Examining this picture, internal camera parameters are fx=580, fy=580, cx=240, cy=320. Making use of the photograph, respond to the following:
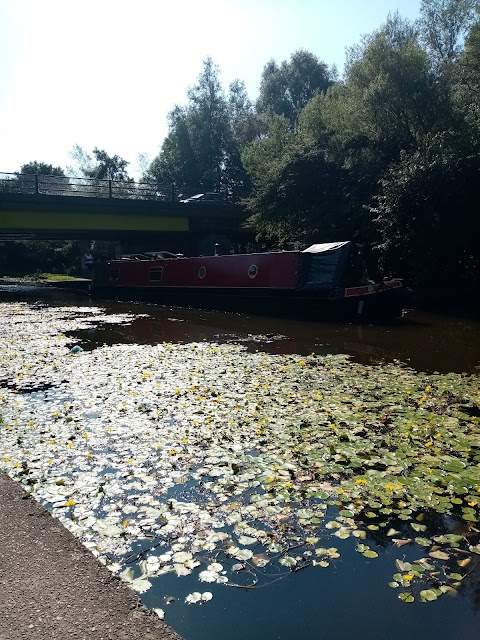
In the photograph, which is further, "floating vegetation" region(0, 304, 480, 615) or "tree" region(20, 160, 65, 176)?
"tree" region(20, 160, 65, 176)

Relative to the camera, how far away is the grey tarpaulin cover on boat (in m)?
14.9

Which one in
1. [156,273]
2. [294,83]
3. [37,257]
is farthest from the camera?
[37,257]

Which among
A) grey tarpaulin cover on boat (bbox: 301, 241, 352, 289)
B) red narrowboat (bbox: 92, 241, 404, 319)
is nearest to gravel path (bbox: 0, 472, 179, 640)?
red narrowboat (bbox: 92, 241, 404, 319)

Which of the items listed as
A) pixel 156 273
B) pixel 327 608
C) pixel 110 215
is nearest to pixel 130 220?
pixel 110 215

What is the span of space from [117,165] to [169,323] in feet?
159

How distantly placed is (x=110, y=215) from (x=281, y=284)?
528 inches

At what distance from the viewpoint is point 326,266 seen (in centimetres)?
1509

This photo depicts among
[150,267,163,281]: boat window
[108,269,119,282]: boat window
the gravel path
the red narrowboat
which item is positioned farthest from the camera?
[108,269,119,282]: boat window

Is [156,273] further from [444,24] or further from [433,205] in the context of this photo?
[444,24]

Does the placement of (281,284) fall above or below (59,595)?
above

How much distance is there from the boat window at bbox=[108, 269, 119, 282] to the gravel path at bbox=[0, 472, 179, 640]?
21.4m

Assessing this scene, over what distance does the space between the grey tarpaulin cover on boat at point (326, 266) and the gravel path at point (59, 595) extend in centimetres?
1253

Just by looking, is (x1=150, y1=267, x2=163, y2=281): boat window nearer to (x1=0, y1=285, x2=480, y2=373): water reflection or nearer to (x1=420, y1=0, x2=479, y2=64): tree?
(x1=0, y1=285, x2=480, y2=373): water reflection

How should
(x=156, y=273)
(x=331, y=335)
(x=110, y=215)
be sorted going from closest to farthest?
(x=331, y=335)
(x=156, y=273)
(x=110, y=215)
